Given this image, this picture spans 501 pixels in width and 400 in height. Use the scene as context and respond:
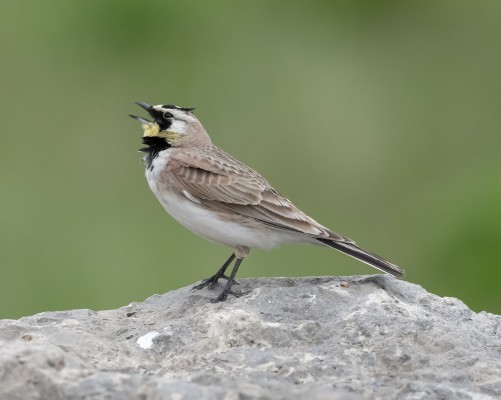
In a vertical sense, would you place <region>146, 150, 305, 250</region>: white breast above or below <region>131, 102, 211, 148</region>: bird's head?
below

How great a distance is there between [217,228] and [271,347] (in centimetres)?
154

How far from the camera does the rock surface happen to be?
5.30 m

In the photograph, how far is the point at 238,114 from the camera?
537 inches

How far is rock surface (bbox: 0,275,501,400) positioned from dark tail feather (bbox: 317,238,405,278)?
0.14 meters

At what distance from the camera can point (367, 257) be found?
24.0 ft

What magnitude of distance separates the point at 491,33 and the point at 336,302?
9.26 meters

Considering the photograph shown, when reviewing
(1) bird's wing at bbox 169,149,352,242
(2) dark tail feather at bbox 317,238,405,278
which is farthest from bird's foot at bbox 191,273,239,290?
(2) dark tail feather at bbox 317,238,405,278

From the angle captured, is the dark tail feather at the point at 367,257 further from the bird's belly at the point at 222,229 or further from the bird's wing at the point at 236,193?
the bird's belly at the point at 222,229

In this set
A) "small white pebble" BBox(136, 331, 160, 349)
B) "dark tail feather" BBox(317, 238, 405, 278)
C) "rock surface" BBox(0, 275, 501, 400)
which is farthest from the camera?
"dark tail feather" BBox(317, 238, 405, 278)

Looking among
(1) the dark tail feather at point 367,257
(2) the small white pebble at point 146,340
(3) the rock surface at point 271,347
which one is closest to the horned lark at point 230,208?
(1) the dark tail feather at point 367,257

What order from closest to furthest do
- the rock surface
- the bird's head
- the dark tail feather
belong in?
the rock surface < the dark tail feather < the bird's head

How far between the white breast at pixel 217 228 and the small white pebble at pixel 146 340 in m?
1.31

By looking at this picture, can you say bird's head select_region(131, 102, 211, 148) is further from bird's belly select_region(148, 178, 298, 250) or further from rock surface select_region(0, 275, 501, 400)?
rock surface select_region(0, 275, 501, 400)

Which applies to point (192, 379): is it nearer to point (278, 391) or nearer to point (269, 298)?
point (278, 391)
